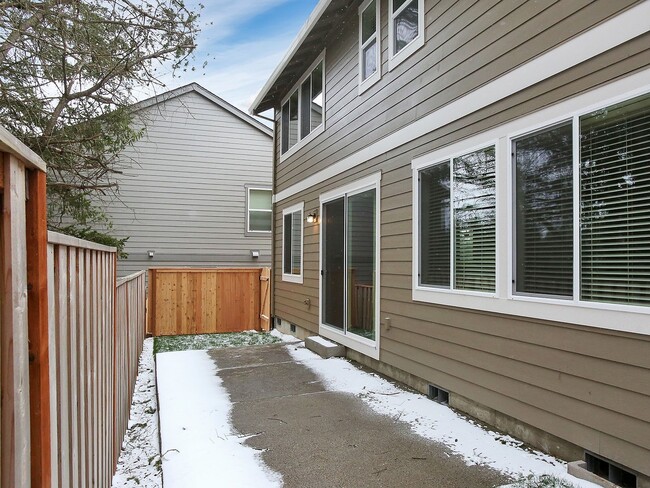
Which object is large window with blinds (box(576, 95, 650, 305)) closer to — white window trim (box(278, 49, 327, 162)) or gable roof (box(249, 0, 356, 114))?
gable roof (box(249, 0, 356, 114))

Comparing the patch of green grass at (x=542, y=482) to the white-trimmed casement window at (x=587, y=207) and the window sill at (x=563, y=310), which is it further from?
the white-trimmed casement window at (x=587, y=207)

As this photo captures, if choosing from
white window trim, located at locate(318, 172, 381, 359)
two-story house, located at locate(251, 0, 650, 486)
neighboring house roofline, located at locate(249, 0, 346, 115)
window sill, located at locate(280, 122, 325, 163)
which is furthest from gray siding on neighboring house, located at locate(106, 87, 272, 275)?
two-story house, located at locate(251, 0, 650, 486)

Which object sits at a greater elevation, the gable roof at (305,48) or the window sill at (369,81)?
the gable roof at (305,48)

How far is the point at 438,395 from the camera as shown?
4.28 m

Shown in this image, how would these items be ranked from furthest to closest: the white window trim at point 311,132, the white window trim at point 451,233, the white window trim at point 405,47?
the white window trim at point 311,132 → the white window trim at point 405,47 → the white window trim at point 451,233

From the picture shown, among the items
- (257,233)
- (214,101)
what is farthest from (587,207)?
(214,101)

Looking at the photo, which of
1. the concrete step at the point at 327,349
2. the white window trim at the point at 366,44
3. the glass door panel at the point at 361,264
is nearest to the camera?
the white window trim at the point at 366,44

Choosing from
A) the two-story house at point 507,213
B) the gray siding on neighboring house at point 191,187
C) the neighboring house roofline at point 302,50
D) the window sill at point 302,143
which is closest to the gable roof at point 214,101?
the gray siding on neighboring house at point 191,187

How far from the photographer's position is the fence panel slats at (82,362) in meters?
1.60

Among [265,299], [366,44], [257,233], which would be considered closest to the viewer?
[366,44]

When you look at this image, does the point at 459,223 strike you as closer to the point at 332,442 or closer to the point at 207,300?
the point at 332,442

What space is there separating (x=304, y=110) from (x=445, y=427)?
6.15 meters

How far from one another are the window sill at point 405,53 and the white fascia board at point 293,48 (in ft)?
5.09

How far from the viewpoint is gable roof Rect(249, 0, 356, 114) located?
20.6 feet
